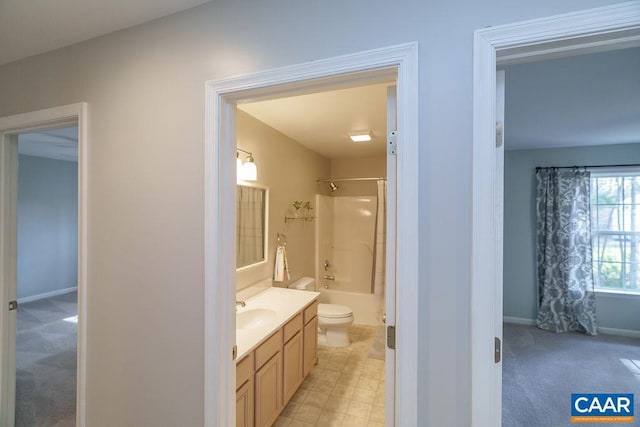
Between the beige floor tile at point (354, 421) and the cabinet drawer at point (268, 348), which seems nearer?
the cabinet drawer at point (268, 348)

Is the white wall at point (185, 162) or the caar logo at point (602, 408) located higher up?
the white wall at point (185, 162)

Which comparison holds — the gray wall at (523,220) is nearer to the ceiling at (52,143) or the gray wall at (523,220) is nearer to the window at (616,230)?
the window at (616,230)

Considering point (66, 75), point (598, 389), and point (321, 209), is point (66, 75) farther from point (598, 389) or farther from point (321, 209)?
point (598, 389)

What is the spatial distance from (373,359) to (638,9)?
10.3 feet

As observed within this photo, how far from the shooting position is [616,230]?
12.1 ft

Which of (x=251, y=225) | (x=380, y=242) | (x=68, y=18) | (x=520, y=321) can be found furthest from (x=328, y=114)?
(x=520, y=321)

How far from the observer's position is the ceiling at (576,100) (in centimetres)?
177

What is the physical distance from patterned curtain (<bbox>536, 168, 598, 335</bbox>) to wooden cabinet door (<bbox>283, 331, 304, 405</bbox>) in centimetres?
351

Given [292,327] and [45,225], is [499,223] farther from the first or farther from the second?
[45,225]

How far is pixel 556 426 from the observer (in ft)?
6.86

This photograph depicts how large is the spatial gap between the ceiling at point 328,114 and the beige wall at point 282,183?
14 centimetres

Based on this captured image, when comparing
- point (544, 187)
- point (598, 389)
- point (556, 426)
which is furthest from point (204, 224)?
point (544, 187)

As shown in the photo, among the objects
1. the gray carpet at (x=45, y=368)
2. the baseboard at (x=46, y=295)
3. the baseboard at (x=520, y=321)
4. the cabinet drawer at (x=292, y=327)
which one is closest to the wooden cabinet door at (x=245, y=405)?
the cabinet drawer at (x=292, y=327)

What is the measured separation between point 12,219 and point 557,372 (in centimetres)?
466
